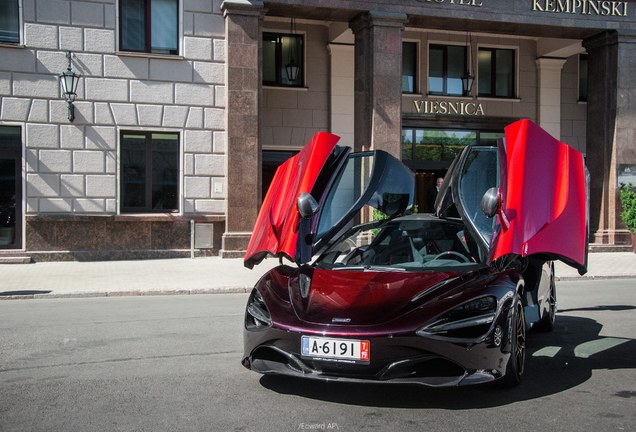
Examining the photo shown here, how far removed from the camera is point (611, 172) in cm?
2031

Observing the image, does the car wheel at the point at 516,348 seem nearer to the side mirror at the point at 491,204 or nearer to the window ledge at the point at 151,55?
the side mirror at the point at 491,204

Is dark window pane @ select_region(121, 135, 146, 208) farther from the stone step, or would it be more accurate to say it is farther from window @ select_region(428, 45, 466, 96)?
window @ select_region(428, 45, 466, 96)

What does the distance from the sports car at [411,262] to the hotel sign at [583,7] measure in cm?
1436

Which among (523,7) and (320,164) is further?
(523,7)

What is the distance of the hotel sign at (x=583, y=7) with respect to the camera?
1959 cm

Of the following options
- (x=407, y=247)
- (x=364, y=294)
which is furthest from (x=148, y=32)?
(x=364, y=294)

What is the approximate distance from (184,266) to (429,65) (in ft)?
36.5

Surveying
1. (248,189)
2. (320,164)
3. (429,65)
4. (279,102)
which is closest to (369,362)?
(320,164)

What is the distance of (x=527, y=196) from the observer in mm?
5500

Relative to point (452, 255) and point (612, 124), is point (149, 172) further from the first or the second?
point (612, 124)

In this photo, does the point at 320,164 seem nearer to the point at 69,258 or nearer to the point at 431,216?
the point at 431,216

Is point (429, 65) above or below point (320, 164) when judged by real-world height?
above

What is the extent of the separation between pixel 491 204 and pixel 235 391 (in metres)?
2.35

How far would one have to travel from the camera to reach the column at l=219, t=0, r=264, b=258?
17422mm
